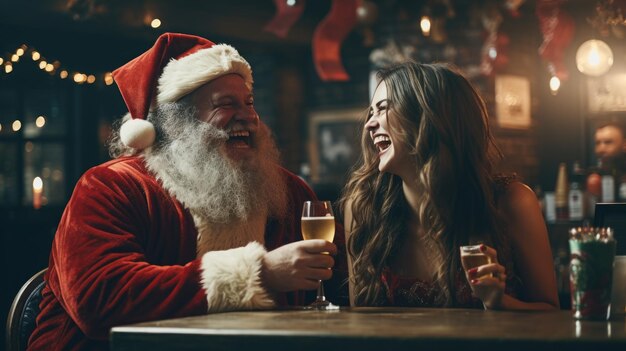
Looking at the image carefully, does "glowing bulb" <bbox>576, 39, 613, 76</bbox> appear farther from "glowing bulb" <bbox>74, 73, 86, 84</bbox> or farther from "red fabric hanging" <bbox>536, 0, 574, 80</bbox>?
"glowing bulb" <bbox>74, 73, 86, 84</bbox>

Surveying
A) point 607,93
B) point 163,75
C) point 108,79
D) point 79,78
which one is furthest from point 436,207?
point 79,78

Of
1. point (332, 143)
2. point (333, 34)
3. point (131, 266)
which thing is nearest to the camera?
point (131, 266)

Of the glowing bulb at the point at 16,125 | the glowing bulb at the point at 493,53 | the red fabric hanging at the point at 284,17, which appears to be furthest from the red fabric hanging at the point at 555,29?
the glowing bulb at the point at 16,125

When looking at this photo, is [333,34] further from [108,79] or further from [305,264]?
[305,264]

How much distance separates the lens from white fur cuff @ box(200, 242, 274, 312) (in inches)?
82.6

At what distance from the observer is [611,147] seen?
267 inches

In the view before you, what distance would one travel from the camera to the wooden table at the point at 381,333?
1.46 meters

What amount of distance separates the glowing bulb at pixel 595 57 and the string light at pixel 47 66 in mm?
3801

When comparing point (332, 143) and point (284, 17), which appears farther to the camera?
point (332, 143)

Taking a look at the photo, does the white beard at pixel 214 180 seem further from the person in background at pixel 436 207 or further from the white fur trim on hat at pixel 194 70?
the person in background at pixel 436 207

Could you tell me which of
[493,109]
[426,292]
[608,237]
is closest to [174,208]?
[426,292]

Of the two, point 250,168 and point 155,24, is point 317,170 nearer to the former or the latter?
point 155,24

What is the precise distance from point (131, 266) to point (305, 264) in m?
0.48

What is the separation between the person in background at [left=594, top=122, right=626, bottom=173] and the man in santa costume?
454 centimetres
